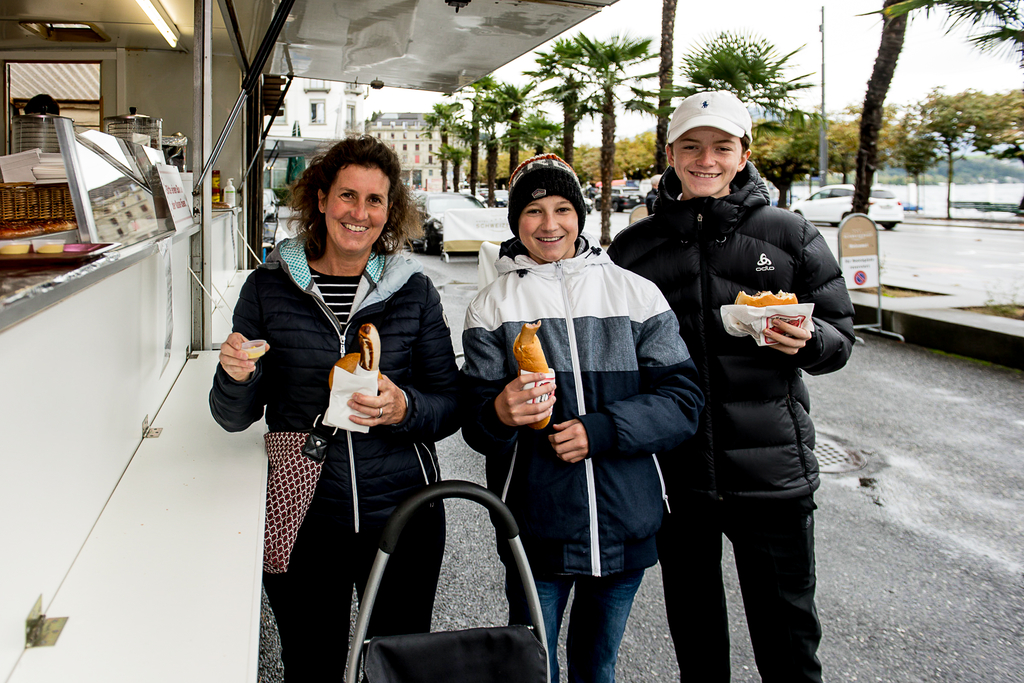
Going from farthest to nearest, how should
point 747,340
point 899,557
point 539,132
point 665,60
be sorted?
1. point 539,132
2. point 665,60
3. point 899,557
4. point 747,340

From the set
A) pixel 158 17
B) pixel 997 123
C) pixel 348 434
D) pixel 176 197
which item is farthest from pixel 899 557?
pixel 997 123

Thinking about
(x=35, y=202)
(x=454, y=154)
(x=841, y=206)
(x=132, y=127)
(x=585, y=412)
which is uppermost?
(x=454, y=154)

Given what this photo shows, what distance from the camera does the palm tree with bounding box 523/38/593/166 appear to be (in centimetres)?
1925

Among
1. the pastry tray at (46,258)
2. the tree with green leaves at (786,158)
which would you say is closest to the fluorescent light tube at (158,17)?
the pastry tray at (46,258)

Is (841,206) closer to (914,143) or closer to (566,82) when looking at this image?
(914,143)

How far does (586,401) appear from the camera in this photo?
2.10 metres

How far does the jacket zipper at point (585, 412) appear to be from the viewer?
2037 mm

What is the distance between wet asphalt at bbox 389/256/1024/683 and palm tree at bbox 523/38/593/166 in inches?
576

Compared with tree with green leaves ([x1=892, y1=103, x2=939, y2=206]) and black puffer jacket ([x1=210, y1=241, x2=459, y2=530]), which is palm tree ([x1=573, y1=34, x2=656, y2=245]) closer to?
black puffer jacket ([x1=210, y1=241, x2=459, y2=530])

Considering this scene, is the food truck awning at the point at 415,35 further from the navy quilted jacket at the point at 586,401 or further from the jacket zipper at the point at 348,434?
the jacket zipper at the point at 348,434

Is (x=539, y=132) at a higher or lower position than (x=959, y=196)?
higher

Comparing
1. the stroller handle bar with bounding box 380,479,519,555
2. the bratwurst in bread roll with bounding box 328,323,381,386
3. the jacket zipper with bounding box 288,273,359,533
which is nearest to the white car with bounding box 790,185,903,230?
the jacket zipper with bounding box 288,273,359,533

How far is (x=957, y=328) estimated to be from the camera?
8.04 m

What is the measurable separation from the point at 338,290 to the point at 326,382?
295mm
